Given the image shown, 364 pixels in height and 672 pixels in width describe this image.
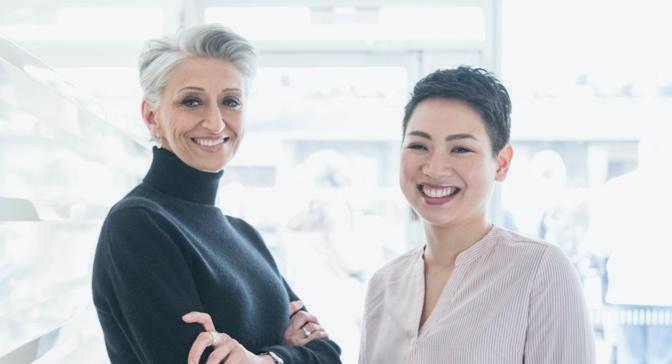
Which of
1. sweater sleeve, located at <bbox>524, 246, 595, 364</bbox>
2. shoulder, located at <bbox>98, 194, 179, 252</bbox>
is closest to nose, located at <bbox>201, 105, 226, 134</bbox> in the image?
shoulder, located at <bbox>98, 194, 179, 252</bbox>

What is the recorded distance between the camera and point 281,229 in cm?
335

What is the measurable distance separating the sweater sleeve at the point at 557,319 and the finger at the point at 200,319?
559 mm

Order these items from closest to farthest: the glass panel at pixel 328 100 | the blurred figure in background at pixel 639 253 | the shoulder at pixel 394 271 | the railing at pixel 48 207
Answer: the railing at pixel 48 207
the shoulder at pixel 394 271
the blurred figure in background at pixel 639 253
the glass panel at pixel 328 100

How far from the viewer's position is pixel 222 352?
4.05ft

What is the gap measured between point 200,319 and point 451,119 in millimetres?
596

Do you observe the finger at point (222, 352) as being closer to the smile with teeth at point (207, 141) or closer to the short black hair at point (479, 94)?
the smile with teeth at point (207, 141)

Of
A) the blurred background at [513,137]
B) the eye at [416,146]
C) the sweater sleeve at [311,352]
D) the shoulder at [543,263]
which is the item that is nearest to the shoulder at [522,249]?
the shoulder at [543,263]

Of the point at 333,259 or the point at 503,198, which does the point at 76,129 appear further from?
the point at 503,198

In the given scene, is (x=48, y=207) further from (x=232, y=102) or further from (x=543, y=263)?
(x=543, y=263)

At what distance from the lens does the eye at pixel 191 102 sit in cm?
147

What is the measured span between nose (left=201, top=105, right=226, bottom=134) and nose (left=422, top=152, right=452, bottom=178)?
1.31 feet

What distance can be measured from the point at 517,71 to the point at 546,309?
7.14ft

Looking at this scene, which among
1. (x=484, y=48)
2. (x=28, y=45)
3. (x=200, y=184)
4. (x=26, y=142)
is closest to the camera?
(x=26, y=142)

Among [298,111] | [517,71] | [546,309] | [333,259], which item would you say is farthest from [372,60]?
[546,309]
